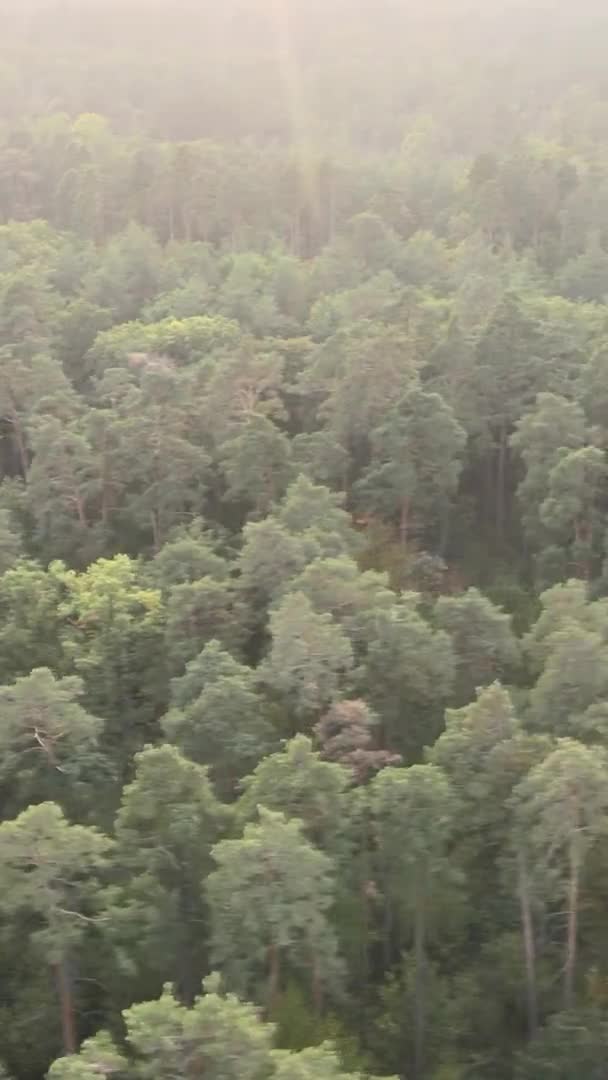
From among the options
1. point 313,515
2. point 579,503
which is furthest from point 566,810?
point 579,503

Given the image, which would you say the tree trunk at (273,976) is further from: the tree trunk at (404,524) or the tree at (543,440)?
the tree at (543,440)

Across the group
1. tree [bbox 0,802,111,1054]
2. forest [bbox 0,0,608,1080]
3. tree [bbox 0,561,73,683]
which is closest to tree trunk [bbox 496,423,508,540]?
forest [bbox 0,0,608,1080]

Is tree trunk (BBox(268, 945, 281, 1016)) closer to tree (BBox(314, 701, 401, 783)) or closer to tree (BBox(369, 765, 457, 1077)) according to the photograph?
tree (BBox(369, 765, 457, 1077))

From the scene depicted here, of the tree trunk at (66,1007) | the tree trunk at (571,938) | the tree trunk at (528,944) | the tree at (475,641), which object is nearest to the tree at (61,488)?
the tree at (475,641)

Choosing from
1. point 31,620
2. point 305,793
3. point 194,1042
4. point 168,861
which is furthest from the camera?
point 31,620

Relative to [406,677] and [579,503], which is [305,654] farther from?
[579,503]

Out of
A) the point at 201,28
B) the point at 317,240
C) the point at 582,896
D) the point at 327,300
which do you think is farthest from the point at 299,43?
the point at 582,896

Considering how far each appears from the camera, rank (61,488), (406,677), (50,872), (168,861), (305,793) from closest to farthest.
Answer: (50,872), (305,793), (168,861), (406,677), (61,488)
